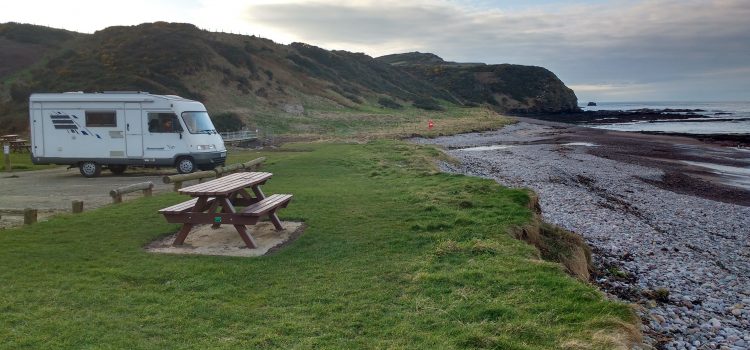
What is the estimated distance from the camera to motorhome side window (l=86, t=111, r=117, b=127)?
63.4 ft

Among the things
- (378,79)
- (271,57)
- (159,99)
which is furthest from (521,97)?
(159,99)

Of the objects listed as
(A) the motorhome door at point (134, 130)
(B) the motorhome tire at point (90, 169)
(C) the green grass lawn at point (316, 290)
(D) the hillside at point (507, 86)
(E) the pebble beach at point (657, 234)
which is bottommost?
(E) the pebble beach at point (657, 234)

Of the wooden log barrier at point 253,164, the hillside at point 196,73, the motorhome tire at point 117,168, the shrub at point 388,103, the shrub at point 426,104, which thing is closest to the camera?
the wooden log barrier at point 253,164

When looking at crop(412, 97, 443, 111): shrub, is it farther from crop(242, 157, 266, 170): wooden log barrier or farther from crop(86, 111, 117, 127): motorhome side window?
crop(86, 111, 117, 127): motorhome side window

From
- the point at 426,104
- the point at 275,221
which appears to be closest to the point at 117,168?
the point at 275,221

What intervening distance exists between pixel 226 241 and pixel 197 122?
12155 millimetres

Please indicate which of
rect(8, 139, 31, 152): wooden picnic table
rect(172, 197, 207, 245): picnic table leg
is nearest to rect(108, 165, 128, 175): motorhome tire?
rect(8, 139, 31, 152): wooden picnic table

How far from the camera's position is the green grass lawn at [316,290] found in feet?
17.1

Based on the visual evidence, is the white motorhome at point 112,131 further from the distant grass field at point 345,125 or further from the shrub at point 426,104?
the shrub at point 426,104

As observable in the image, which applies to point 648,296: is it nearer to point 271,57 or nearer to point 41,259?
point 41,259

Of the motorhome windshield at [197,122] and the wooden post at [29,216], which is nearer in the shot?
the wooden post at [29,216]

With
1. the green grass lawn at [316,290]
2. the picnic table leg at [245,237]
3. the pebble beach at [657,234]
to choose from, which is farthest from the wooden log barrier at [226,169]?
the pebble beach at [657,234]

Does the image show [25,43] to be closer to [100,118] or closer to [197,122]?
[100,118]

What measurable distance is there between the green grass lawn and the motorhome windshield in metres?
9.17
